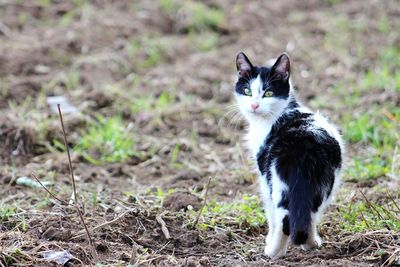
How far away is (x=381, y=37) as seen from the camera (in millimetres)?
9305

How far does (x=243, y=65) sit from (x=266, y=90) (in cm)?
27

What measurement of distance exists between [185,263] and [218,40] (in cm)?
584

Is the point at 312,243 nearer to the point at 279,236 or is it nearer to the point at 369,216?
the point at 279,236

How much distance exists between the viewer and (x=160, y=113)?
→ 7324 mm

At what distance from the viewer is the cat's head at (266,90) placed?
15.1 feet

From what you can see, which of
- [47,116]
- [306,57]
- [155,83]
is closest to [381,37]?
[306,57]

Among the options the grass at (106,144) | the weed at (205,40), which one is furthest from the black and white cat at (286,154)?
the weed at (205,40)

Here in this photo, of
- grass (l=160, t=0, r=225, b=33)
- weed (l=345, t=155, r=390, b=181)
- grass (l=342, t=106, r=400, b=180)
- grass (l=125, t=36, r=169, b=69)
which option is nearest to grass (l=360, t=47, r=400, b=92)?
grass (l=342, t=106, r=400, b=180)

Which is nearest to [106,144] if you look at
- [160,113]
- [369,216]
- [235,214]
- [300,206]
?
[160,113]

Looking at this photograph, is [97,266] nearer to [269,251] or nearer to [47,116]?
[269,251]

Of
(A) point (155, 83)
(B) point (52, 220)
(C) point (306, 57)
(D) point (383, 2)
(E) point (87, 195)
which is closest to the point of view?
(B) point (52, 220)

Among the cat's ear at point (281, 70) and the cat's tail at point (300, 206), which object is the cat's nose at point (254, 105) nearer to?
the cat's ear at point (281, 70)

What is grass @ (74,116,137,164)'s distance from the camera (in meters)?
6.43

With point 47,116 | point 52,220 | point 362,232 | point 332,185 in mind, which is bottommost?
point 47,116
